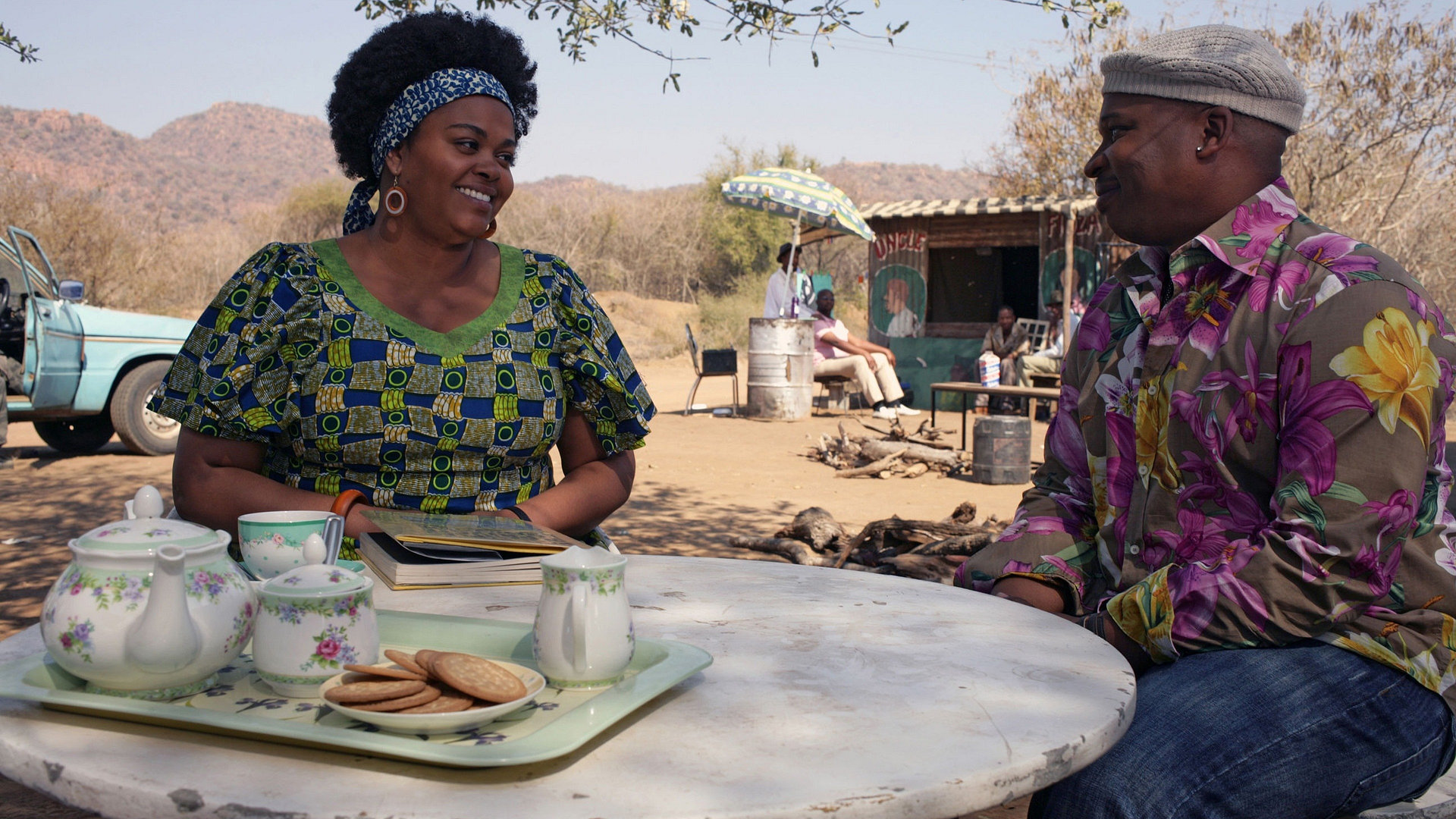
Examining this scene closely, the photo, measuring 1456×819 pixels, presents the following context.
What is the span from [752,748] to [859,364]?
1218cm

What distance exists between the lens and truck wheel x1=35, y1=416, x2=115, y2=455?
9.33 meters

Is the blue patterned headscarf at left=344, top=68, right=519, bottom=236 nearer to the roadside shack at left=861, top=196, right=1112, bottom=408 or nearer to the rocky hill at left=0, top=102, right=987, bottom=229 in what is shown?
the roadside shack at left=861, top=196, right=1112, bottom=408

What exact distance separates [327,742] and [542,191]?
271 feet

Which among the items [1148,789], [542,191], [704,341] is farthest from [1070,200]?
[542,191]

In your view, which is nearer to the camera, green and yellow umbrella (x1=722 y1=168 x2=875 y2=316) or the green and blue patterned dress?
the green and blue patterned dress

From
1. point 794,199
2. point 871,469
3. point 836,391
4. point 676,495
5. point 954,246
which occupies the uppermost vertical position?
point 794,199

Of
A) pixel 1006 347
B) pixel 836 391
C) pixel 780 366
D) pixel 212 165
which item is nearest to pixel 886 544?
pixel 780 366

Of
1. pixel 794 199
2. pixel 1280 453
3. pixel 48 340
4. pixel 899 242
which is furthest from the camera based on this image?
pixel 899 242

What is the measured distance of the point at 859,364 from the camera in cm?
1319

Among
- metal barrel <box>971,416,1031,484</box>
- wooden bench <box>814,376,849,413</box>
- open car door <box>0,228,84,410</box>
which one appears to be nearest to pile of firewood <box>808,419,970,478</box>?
metal barrel <box>971,416,1031,484</box>

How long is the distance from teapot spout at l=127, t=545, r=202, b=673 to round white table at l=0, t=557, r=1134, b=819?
0.26 ft

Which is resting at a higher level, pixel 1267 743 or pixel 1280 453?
pixel 1280 453

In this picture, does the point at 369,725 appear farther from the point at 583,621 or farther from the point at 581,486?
the point at 581,486

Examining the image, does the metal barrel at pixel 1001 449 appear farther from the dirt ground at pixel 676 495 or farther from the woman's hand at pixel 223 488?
the woman's hand at pixel 223 488
